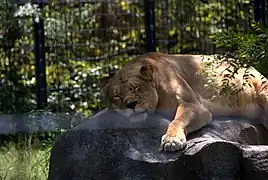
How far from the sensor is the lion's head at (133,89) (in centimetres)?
340

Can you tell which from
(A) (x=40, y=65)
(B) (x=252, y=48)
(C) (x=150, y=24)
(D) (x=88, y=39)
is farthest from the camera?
(D) (x=88, y=39)

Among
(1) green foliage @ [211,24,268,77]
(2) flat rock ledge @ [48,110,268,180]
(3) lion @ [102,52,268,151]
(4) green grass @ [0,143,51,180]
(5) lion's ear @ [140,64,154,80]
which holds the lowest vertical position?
(4) green grass @ [0,143,51,180]

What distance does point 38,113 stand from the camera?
4.80 m

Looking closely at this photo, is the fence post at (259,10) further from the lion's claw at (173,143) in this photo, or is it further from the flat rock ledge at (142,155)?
the lion's claw at (173,143)

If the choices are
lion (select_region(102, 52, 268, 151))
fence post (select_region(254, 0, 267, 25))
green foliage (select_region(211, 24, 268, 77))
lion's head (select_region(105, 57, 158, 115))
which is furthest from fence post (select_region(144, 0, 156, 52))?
green foliage (select_region(211, 24, 268, 77))

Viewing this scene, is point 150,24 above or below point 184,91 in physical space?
above

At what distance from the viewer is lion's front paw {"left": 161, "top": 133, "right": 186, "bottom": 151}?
3119 millimetres

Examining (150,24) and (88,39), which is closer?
(150,24)

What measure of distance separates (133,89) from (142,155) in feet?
1.43

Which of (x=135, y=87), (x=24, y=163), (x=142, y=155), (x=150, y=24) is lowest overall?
(x=24, y=163)

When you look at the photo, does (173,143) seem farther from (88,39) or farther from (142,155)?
(88,39)

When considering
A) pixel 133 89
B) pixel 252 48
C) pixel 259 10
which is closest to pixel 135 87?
pixel 133 89

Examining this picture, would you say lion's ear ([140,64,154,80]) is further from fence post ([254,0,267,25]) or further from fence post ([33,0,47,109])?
fence post ([254,0,267,25])

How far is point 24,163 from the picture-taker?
4.23m
